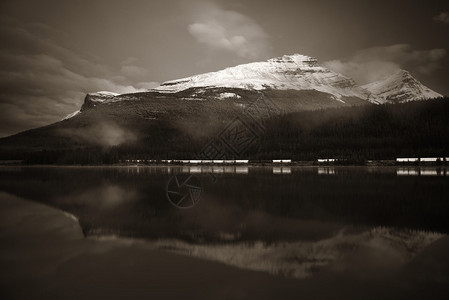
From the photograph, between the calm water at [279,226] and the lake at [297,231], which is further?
the calm water at [279,226]

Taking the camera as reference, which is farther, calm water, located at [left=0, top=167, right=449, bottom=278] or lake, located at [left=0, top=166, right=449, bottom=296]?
calm water, located at [left=0, top=167, right=449, bottom=278]

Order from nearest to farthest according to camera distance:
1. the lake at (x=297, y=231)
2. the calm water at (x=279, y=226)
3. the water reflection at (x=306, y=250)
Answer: the lake at (x=297, y=231)
the water reflection at (x=306, y=250)
the calm water at (x=279, y=226)

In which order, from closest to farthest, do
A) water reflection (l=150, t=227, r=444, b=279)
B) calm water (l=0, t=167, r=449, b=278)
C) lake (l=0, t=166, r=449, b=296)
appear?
lake (l=0, t=166, r=449, b=296) < water reflection (l=150, t=227, r=444, b=279) < calm water (l=0, t=167, r=449, b=278)

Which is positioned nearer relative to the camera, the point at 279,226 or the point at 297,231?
the point at 297,231

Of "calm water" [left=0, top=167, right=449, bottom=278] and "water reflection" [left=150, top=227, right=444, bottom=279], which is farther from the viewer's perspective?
"calm water" [left=0, top=167, right=449, bottom=278]

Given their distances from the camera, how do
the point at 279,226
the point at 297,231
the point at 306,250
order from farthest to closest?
the point at 279,226 < the point at 297,231 < the point at 306,250

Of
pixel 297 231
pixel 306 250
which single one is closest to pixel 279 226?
pixel 297 231

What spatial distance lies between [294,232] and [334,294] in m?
7.57

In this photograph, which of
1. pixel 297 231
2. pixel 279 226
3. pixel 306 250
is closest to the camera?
pixel 306 250

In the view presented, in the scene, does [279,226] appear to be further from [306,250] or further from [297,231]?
[306,250]

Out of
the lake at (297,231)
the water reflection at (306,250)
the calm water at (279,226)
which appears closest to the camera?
the lake at (297,231)

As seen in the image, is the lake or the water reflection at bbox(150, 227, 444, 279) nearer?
the lake

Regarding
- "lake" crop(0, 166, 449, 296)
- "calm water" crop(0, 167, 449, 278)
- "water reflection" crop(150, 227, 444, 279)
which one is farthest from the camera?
"calm water" crop(0, 167, 449, 278)

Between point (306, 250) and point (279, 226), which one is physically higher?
point (279, 226)
